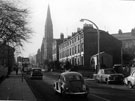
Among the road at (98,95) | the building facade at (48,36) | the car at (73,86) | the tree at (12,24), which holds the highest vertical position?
the building facade at (48,36)

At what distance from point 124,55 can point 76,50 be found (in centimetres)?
1491

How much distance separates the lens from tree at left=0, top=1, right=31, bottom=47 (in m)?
24.3

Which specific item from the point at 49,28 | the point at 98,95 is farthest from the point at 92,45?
the point at 49,28

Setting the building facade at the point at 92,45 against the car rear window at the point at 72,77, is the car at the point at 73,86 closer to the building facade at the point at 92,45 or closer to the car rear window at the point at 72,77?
the car rear window at the point at 72,77

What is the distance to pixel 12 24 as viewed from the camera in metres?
25.8

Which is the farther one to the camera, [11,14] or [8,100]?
[11,14]

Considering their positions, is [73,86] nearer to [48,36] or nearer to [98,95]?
[98,95]

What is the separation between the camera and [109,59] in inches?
2894

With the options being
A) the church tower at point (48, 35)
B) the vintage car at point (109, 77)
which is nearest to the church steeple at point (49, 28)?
the church tower at point (48, 35)

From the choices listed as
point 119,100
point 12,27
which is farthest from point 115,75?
point 119,100

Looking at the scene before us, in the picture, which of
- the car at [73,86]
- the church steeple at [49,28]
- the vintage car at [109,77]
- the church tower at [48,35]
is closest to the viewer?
the car at [73,86]

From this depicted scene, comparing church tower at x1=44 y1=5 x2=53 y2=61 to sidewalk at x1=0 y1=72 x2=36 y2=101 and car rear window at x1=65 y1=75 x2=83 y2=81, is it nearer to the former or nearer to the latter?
sidewalk at x1=0 y1=72 x2=36 y2=101

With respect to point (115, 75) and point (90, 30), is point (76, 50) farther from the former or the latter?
point (115, 75)

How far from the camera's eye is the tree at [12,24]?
24.3 metres
